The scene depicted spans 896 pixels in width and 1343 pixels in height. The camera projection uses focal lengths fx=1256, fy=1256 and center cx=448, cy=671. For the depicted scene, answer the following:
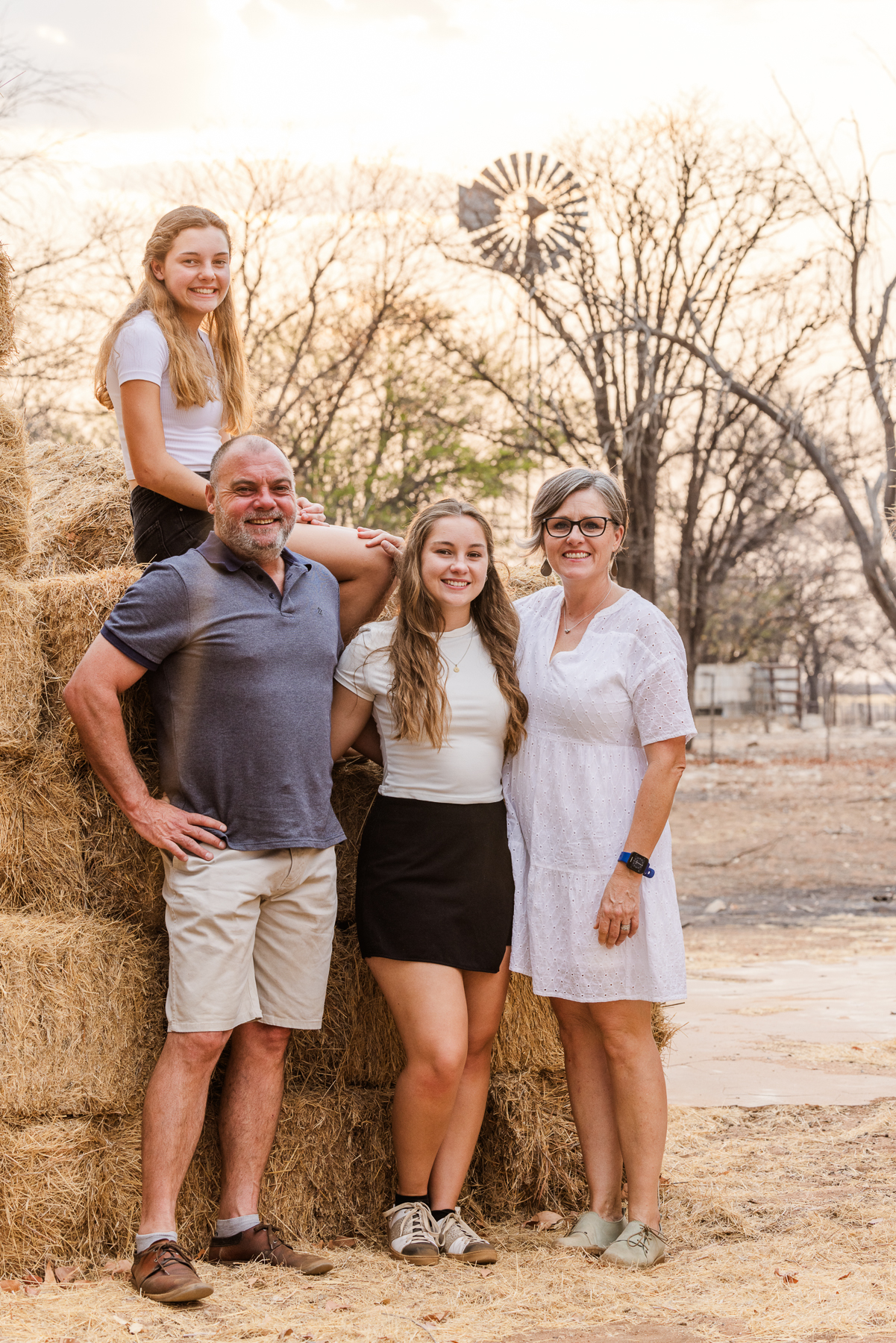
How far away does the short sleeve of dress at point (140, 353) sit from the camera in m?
3.53

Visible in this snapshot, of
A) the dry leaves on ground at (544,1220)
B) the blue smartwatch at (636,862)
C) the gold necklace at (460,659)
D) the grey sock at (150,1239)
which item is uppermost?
the gold necklace at (460,659)

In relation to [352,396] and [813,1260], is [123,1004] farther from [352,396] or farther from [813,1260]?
[352,396]

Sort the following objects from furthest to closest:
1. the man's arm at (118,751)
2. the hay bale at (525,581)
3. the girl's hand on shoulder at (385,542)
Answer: the hay bale at (525,581) → the girl's hand on shoulder at (385,542) → the man's arm at (118,751)

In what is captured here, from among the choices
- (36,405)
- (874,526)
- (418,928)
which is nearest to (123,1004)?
(418,928)

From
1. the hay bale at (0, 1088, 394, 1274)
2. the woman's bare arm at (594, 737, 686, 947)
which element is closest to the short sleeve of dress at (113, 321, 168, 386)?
the woman's bare arm at (594, 737, 686, 947)

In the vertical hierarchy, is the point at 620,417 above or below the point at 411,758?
above

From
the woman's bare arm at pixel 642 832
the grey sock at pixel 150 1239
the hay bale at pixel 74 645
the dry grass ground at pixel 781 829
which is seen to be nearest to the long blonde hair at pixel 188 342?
the hay bale at pixel 74 645

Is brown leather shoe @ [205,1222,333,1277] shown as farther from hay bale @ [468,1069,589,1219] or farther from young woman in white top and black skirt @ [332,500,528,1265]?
hay bale @ [468,1069,589,1219]

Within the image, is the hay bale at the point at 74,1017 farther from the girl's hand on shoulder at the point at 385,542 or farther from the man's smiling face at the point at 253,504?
the girl's hand on shoulder at the point at 385,542

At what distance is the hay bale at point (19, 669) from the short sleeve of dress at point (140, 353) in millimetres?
675

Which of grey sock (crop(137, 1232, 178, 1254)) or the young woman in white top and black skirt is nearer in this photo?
grey sock (crop(137, 1232, 178, 1254))

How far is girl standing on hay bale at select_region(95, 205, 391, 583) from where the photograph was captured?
3.56 metres

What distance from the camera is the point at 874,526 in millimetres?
9336

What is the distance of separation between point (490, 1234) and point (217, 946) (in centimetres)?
133
